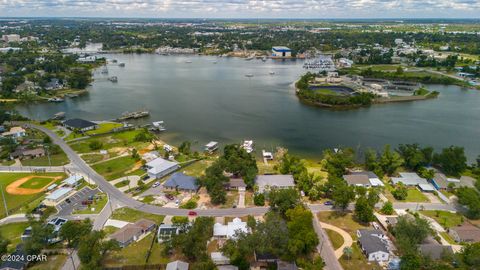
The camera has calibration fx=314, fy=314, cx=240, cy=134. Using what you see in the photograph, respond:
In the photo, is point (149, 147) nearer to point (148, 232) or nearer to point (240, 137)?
point (240, 137)

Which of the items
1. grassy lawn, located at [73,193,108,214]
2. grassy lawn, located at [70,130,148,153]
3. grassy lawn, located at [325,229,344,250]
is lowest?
grassy lawn, located at [325,229,344,250]

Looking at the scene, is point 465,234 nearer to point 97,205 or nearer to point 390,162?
point 390,162

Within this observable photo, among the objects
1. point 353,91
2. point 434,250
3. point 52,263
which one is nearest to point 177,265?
point 52,263

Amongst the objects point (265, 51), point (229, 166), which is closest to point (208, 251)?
point (229, 166)

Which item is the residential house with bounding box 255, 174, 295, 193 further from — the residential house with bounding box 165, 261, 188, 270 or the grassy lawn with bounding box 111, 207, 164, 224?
the residential house with bounding box 165, 261, 188, 270

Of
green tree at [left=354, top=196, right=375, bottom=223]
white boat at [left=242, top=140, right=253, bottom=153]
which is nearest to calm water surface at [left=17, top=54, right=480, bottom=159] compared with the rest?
white boat at [left=242, top=140, right=253, bottom=153]

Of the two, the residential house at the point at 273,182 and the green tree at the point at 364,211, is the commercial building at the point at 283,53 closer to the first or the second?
the residential house at the point at 273,182

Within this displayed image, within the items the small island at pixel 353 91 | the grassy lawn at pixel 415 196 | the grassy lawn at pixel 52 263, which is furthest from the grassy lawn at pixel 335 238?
the small island at pixel 353 91
